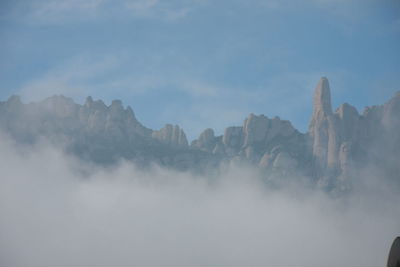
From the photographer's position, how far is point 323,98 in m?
185

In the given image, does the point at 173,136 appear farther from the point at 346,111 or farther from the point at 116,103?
the point at 346,111

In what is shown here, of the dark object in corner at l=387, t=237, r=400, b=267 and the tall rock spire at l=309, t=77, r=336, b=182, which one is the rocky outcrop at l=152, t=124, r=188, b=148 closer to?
the tall rock spire at l=309, t=77, r=336, b=182

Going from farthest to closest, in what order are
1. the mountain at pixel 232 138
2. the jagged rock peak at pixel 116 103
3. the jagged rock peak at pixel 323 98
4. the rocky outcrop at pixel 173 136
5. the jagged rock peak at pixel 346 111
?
the rocky outcrop at pixel 173 136 → the jagged rock peak at pixel 116 103 → the jagged rock peak at pixel 323 98 → the jagged rock peak at pixel 346 111 → the mountain at pixel 232 138

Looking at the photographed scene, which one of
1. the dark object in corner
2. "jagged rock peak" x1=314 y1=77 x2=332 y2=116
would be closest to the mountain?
"jagged rock peak" x1=314 y1=77 x2=332 y2=116

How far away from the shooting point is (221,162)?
188875 millimetres

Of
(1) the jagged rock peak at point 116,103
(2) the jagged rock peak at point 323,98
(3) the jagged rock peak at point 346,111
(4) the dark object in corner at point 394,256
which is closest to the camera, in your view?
(4) the dark object in corner at point 394,256

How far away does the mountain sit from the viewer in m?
177

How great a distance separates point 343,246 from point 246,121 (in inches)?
2082

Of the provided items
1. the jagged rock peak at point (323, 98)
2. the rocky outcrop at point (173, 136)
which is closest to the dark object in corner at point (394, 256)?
the jagged rock peak at point (323, 98)

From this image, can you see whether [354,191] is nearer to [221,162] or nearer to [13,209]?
[221,162]

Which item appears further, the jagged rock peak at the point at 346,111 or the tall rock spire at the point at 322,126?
the jagged rock peak at the point at 346,111

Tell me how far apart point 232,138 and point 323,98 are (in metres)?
32.9

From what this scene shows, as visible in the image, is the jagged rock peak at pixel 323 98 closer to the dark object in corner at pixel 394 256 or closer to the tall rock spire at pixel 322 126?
the tall rock spire at pixel 322 126

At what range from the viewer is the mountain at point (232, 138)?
177 metres
